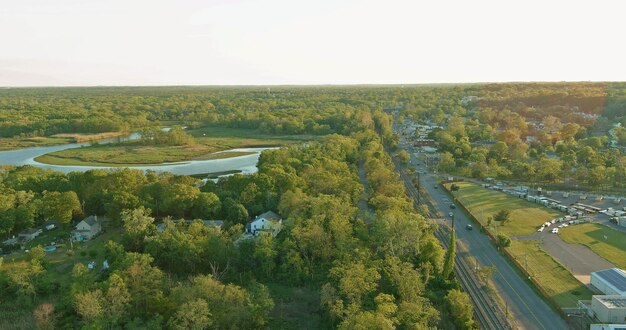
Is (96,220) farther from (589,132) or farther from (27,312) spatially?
(589,132)

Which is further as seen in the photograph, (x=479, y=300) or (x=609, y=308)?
(x=479, y=300)

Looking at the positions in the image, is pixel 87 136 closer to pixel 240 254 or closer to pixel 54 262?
pixel 54 262

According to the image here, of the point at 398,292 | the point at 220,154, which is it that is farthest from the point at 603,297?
the point at 220,154

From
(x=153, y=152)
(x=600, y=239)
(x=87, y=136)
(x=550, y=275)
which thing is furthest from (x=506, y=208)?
(x=87, y=136)

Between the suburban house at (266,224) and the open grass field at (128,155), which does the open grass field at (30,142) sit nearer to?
the open grass field at (128,155)

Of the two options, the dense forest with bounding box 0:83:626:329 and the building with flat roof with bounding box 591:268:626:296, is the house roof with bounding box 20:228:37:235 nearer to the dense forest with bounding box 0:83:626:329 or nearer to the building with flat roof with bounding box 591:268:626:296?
the dense forest with bounding box 0:83:626:329
